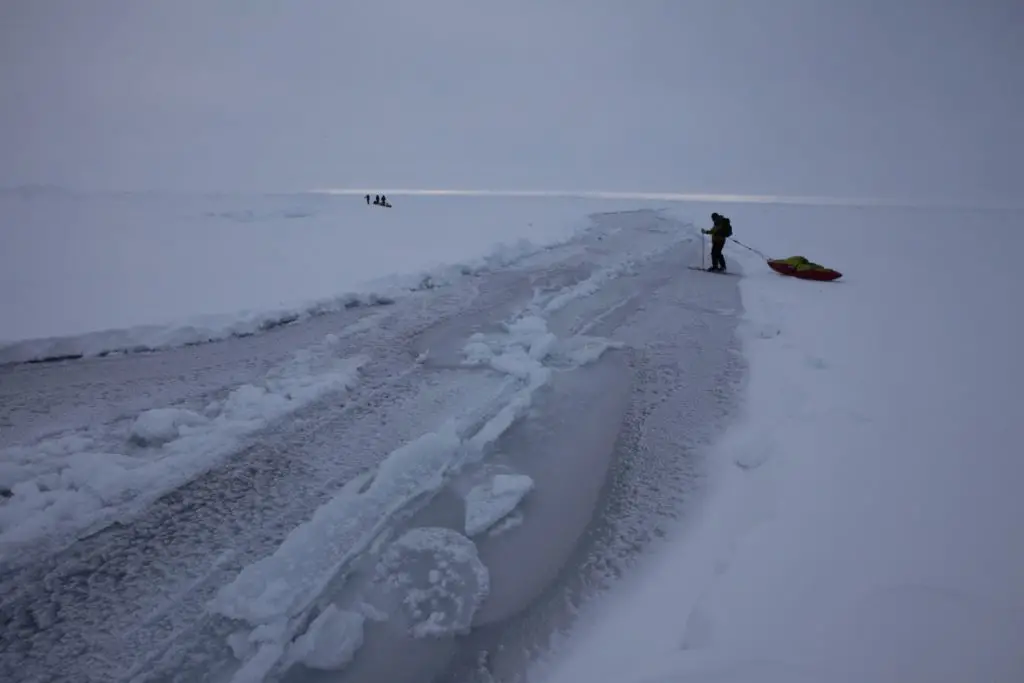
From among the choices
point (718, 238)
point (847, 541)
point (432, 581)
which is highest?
point (718, 238)

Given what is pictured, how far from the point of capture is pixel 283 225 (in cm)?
1461

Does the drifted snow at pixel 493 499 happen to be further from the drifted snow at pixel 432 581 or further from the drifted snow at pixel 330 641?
the drifted snow at pixel 330 641

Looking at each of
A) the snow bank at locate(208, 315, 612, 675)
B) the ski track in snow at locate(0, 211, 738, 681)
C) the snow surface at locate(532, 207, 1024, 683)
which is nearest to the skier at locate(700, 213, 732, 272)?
the ski track in snow at locate(0, 211, 738, 681)

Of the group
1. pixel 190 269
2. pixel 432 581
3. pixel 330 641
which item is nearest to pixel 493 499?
pixel 432 581

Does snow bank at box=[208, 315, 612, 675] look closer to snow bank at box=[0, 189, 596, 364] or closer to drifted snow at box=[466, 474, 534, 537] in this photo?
drifted snow at box=[466, 474, 534, 537]

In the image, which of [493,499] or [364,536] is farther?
[493,499]

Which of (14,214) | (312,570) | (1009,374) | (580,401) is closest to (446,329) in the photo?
(580,401)

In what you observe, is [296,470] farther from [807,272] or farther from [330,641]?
[807,272]

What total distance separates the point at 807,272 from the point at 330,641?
1006cm

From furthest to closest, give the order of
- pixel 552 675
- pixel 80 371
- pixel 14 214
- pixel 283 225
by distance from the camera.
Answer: pixel 283 225 < pixel 14 214 < pixel 80 371 < pixel 552 675

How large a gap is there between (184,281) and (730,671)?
25.9 feet

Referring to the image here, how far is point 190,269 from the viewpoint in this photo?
8.10 meters

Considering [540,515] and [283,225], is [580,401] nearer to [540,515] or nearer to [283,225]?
[540,515]

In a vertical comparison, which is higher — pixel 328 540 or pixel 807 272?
pixel 807 272
